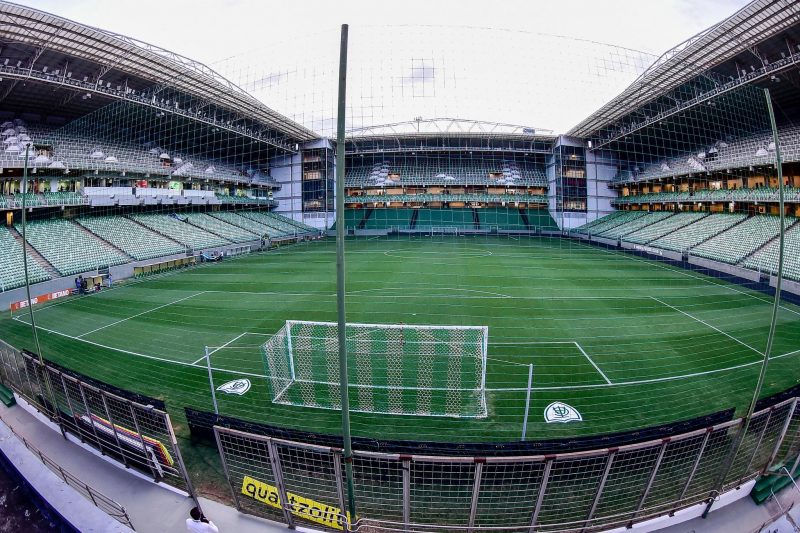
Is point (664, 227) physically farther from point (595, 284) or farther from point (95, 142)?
point (95, 142)

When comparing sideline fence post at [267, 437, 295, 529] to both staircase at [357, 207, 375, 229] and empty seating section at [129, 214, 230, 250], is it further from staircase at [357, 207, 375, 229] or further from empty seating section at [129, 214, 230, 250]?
staircase at [357, 207, 375, 229]

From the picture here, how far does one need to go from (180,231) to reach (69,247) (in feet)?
32.2

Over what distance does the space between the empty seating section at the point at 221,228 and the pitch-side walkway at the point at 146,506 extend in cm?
3535

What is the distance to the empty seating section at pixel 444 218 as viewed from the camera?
50031mm

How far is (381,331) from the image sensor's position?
12094 millimetres

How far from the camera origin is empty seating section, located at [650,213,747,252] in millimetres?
27812

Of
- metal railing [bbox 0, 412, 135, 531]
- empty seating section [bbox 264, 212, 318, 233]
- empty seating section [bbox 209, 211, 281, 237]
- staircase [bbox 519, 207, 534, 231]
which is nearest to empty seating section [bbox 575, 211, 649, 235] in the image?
staircase [bbox 519, 207, 534, 231]

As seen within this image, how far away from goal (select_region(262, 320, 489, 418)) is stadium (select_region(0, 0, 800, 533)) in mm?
102

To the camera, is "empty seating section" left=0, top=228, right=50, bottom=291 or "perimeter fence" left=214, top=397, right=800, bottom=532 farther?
"empty seating section" left=0, top=228, right=50, bottom=291

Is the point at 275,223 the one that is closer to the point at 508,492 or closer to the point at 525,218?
the point at 525,218

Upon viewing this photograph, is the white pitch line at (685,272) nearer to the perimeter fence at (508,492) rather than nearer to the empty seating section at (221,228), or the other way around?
the perimeter fence at (508,492)

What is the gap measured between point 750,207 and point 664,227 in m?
5.73

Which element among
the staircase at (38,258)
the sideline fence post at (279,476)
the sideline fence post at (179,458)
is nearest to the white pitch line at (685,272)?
the sideline fence post at (279,476)

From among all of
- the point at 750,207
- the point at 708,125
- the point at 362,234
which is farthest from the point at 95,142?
the point at 750,207
